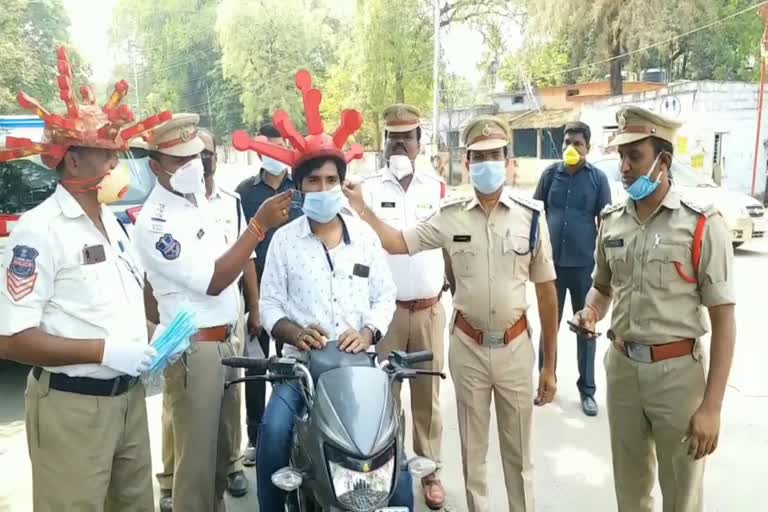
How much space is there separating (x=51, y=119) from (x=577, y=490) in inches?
126

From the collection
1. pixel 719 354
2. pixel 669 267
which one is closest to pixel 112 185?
pixel 669 267

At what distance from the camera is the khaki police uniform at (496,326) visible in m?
2.89

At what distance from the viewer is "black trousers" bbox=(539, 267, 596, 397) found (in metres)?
4.57

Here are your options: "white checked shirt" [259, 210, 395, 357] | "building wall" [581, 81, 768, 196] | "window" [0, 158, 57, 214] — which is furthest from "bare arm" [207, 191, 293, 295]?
"building wall" [581, 81, 768, 196]

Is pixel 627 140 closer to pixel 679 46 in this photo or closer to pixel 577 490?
pixel 577 490

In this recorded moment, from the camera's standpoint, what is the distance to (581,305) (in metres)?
4.69

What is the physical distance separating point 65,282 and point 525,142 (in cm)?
2829

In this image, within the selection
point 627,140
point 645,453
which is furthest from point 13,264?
point 645,453

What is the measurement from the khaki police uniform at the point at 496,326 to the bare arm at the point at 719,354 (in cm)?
76

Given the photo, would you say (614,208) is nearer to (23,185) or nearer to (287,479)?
(287,479)

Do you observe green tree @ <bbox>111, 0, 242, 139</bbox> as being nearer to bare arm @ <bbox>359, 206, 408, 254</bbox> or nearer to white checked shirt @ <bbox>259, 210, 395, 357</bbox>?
bare arm @ <bbox>359, 206, 408, 254</bbox>

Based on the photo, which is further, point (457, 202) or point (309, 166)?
point (457, 202)

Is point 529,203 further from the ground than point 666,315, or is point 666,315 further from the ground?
point 529,203

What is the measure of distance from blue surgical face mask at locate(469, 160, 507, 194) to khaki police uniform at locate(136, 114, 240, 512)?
1.26m
